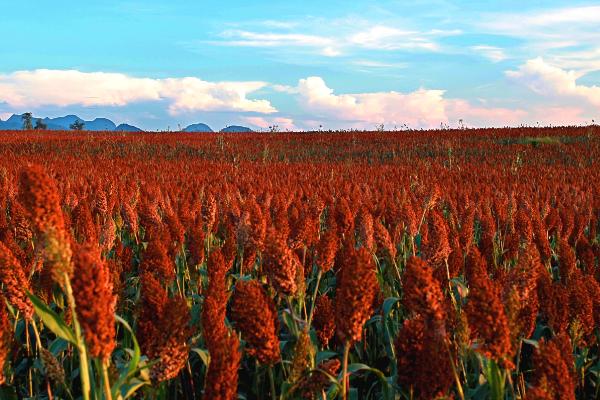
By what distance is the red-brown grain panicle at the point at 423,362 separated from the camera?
1444 millimetres

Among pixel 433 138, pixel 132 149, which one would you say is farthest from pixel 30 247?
pixel 433 138

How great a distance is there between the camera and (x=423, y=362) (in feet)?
4.81

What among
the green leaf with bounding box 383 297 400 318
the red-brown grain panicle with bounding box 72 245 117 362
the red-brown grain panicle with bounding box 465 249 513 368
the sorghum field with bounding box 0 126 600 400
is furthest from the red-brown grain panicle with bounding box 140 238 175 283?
the red-brown grain panicle with bounding box 465 249 513 368

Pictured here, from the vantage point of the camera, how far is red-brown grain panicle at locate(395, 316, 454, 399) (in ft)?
4.74

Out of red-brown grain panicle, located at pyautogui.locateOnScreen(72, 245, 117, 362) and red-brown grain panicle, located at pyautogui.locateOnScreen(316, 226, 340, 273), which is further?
red-brown grain panicle, located at pyautogui.locateOnScreen(316, 226, 340, 273)

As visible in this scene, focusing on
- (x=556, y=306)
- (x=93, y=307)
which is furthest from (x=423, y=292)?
(x=556, y=306)

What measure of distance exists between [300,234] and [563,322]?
1102mm

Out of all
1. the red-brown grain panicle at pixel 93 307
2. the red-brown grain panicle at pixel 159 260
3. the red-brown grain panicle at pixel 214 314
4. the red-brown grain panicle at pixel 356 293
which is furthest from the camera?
the red-brown grain panicle at pixel 159 260

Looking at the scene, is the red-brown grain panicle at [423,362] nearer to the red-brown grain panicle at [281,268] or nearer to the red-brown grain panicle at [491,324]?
the red-brown grain panicle at [491,324]

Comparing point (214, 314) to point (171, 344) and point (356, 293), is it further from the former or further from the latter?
point (356, 293)

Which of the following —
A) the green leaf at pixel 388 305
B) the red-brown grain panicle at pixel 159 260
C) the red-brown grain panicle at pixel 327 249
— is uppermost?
the red-brown grain panicle at pixel 327 249

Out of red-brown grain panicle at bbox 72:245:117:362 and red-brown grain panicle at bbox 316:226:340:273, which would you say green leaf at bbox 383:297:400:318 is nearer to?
red-brown grain panicle at bbox 316:226:340:273

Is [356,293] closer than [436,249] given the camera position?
Yes

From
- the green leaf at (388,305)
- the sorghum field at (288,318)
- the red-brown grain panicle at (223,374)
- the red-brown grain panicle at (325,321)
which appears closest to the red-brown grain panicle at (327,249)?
the sorghum field at (288,318)
